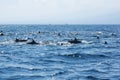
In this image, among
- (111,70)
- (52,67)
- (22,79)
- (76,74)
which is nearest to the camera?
(22,79)

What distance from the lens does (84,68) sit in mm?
34156

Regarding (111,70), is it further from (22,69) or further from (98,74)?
(22,69)

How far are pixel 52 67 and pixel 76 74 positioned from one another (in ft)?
17.8

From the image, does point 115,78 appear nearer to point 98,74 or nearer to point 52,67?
point 98,74

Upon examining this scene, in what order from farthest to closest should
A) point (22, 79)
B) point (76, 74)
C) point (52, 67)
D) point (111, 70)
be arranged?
point (52, 67)
point (111, 70)
point (76, 74)
point (22, 79)

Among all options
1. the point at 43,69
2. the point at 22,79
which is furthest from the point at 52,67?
the point at 22,79

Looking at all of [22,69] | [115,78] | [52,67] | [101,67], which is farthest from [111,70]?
[22,69]

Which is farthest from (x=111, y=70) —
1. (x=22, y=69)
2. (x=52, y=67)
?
(x=22, y=69)

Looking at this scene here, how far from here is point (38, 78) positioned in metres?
28.3

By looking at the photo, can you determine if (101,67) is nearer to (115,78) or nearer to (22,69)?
(115,78)

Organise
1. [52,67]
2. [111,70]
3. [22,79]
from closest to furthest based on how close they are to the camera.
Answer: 1. [22,79]
2. [111,70]
3. [52,67]

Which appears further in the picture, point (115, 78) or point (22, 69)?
point (22, 69)

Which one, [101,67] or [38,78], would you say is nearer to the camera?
[38,78]

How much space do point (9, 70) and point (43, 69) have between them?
11.4 ft
